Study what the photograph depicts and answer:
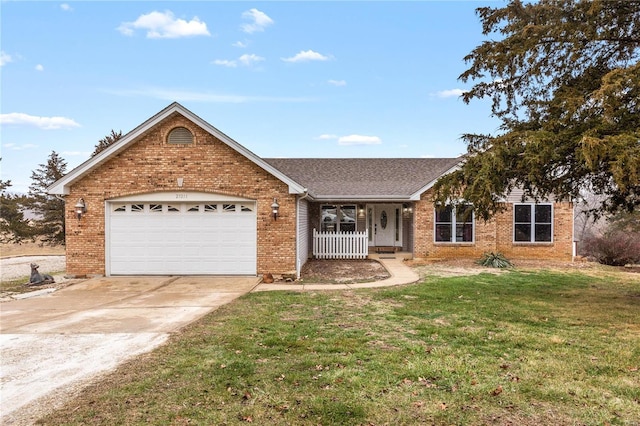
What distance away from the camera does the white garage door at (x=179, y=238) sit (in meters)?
12.2

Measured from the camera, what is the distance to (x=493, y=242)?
16.7 meters

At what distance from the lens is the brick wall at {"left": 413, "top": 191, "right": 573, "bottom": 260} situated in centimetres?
1670

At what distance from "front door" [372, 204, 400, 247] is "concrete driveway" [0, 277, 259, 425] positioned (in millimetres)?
9600

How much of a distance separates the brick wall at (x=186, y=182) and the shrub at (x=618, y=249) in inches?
552

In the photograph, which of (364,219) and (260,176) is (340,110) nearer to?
(364,219)

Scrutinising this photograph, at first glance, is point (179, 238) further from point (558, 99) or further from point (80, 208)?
point (558, 99)

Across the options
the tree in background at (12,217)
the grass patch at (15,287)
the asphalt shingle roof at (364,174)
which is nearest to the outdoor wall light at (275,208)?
the asphalt shingle roof at (364,174)

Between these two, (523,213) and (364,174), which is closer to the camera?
(523,213)

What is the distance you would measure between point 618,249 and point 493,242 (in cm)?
512

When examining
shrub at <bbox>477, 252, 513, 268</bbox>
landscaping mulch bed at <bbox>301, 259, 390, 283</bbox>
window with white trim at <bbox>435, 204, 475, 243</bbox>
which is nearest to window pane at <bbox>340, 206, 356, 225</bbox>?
landscaping mulch bed at <bbox>301, 259, 390, 283</bbox>

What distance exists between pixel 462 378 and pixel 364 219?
15.3 metres

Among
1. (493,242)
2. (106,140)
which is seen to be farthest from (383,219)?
(106,140)

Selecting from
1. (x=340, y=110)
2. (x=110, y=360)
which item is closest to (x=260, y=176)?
(x=110, y=360)

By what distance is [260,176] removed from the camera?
1205 cm
